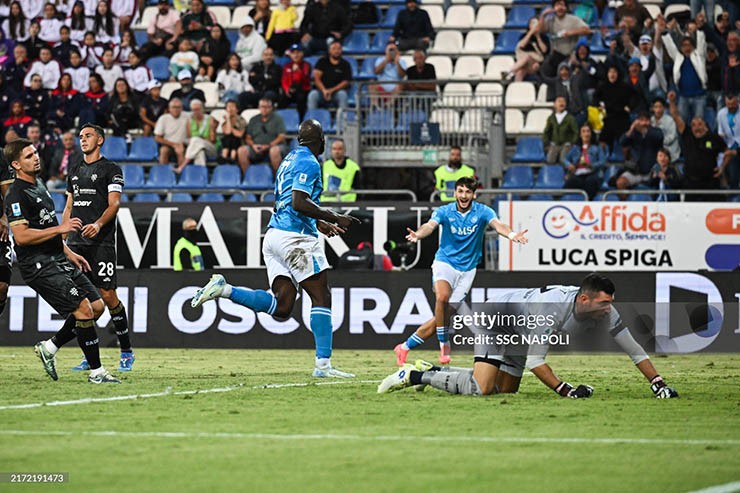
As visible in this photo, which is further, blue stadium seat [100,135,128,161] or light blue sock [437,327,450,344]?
blue stadium seat [100,135,128,161]

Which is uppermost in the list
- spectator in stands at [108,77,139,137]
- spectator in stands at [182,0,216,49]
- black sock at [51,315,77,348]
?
spectator in stands at [182,0,216,49]

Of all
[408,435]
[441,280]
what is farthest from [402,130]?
[408,435]

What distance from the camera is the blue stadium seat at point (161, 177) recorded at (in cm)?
2448

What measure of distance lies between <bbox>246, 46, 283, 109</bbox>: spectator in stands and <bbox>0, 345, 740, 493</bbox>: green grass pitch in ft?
44.9

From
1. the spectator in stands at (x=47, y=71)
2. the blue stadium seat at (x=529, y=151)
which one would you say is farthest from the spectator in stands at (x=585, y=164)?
the spectator in stands at (x=47, y=71)

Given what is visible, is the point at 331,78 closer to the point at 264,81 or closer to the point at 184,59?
the point at 264,81

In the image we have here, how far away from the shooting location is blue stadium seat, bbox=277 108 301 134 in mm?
25203

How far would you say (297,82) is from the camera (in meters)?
25.6

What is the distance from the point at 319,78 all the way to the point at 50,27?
703 cm

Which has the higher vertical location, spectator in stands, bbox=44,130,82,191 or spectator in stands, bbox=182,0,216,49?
spectator in stands, bbox=182,0,216,49

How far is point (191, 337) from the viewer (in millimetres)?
19734

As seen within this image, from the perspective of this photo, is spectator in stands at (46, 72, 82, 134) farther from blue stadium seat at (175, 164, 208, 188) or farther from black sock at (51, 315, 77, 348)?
black sock at (51, 315, 77, 348)

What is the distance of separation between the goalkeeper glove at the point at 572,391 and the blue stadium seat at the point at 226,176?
14132 millimetres

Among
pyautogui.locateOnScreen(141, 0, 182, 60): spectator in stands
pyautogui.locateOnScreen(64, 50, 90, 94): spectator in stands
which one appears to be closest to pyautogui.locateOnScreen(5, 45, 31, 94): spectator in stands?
pyautogui.locateOnScreen(64, 50, 90, 94): spectator in stands
